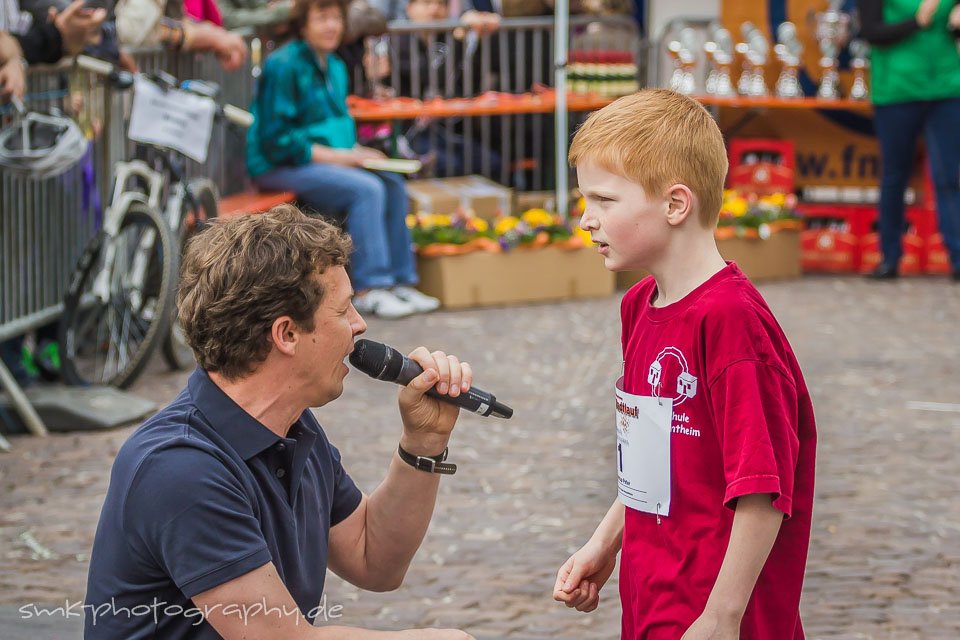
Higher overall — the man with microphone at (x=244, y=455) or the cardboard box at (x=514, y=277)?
the man with microphone at (x=244, y=455)

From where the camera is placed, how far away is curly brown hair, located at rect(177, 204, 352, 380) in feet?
7.59

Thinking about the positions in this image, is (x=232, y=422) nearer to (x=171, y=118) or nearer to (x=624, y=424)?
(x=624, y=424)

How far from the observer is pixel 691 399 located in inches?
90.4

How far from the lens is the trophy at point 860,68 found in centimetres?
1093

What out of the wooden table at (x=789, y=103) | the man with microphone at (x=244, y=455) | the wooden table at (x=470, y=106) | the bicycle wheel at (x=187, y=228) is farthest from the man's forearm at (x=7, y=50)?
the wooden table at (x=789, y=103)

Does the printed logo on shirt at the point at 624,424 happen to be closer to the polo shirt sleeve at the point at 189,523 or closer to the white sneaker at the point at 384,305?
the polo shirt sleeve at the point at 189,523

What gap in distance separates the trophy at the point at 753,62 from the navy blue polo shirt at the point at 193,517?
30.5 ft

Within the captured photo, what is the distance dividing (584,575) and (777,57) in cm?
943

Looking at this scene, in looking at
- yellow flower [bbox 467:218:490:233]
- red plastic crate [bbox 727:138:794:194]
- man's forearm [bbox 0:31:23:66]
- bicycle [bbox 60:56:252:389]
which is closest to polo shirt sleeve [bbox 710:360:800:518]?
man's forearm [bbox 0:31:23:66]

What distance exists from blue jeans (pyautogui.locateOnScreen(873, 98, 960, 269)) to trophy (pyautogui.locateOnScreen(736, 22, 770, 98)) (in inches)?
49.8

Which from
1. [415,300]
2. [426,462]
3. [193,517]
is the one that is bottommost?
[415,300]

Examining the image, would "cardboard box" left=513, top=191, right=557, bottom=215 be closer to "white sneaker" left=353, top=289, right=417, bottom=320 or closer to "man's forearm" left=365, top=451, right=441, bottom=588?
"white sneaker" left=353, top=289, right=417, bottom=320

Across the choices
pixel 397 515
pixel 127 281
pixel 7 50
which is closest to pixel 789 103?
pixel 127 281

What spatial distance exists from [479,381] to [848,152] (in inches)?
220
